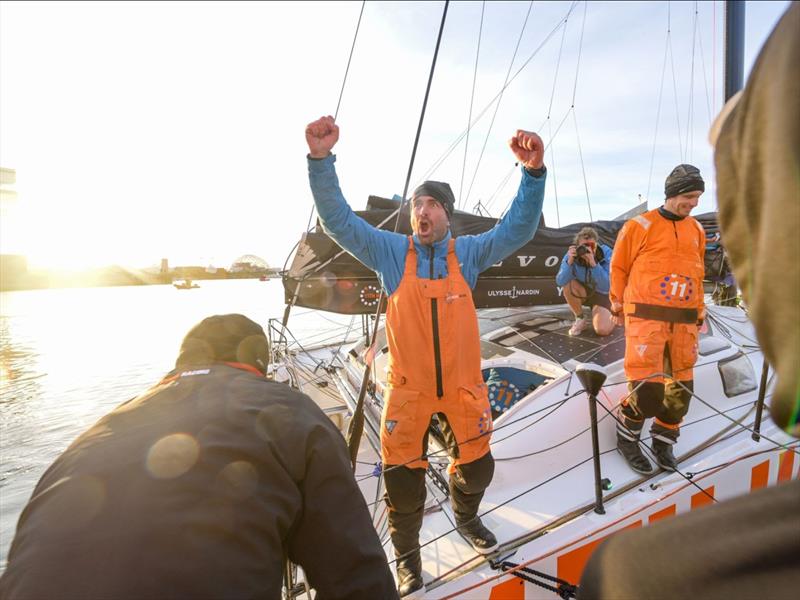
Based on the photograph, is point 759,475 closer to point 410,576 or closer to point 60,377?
point 410,576

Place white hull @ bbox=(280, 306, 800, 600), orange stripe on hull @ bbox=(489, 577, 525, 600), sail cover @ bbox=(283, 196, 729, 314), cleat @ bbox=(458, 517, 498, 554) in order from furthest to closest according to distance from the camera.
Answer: sail cover @ bbox=(283, 196, 729, 314) → cleat @ bbox=(458, 517, 498, 554) → white hull @ bbox=(280, 306, 800, 600) → orange stripe on hull @ bbox=(489, 577, 525, 600)

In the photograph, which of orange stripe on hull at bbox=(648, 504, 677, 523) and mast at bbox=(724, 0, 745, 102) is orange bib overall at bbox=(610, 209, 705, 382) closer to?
orange stripe on hull at bbox=(648, 504, 677, 523)

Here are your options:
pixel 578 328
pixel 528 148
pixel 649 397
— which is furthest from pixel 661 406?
pixel 528 148

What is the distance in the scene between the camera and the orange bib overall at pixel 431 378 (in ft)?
5.98

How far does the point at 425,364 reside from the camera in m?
1.83

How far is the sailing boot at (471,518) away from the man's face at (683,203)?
6.73 feet

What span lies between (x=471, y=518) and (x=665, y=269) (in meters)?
1.85

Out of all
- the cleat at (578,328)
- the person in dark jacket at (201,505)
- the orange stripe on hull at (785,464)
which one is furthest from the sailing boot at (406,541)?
the cleat at (578,328)

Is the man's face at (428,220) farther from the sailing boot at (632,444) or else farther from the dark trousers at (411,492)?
the sailing boot at (632,444)

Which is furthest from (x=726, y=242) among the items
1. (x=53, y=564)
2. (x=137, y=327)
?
(x=137, y=327)

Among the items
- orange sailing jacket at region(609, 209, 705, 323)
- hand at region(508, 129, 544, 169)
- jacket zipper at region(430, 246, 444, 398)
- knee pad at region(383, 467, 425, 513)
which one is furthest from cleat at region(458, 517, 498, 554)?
hand at region(508, 129, 544, 169)

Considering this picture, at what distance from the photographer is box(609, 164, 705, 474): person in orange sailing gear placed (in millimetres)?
2336

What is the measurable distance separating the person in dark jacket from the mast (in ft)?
15.2

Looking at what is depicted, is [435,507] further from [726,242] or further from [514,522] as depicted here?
[726,242]
